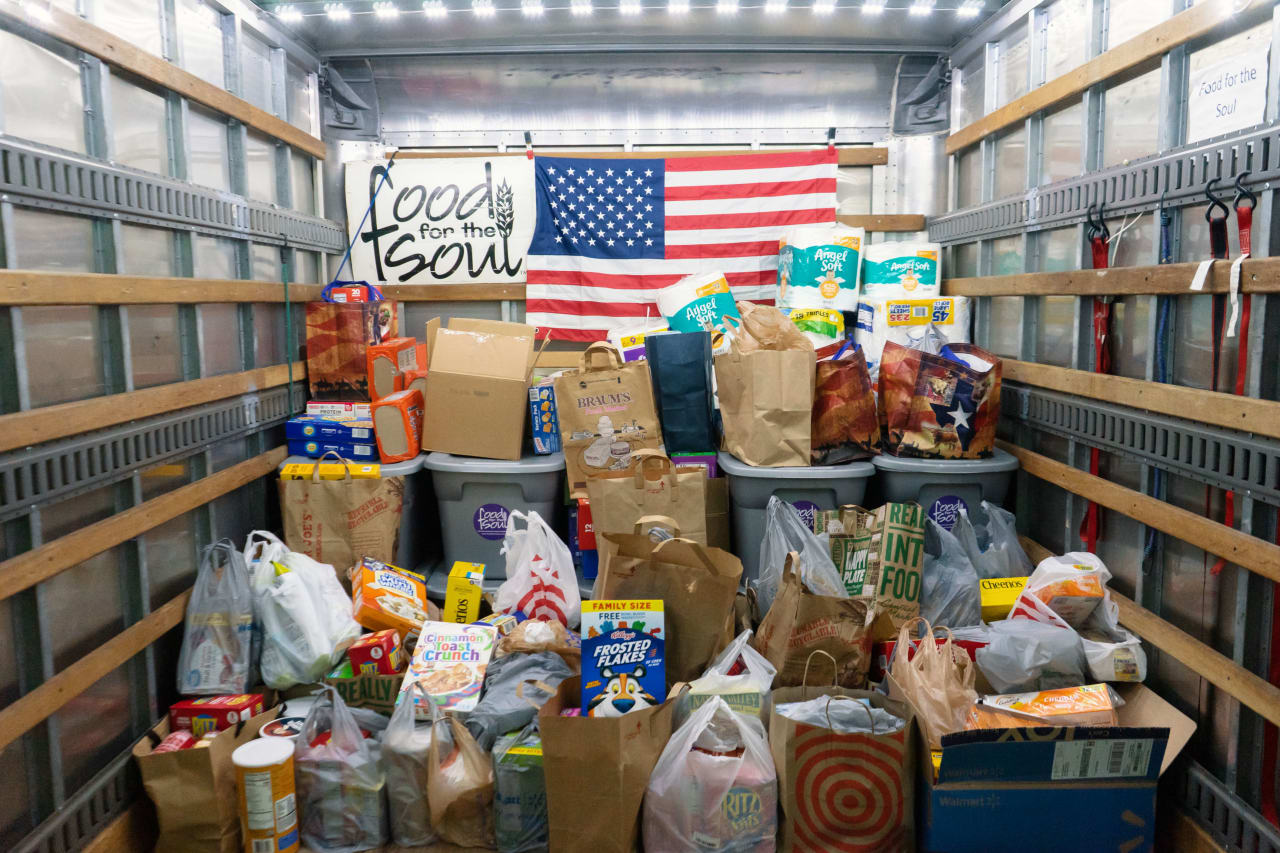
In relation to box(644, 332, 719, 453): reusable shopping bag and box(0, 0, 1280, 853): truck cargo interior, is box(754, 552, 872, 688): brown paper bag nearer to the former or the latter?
box(0, 0, 1280, 853): truck cargo interior

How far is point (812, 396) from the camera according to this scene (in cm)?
335

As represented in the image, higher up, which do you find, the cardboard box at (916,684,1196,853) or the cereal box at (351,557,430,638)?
the cereal box at (351,557,430,638)

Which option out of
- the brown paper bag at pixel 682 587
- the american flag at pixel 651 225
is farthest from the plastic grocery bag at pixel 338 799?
the american flag at pixel 651 225

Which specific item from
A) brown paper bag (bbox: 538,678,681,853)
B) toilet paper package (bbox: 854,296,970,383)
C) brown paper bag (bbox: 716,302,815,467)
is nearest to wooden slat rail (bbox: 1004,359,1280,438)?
toilet paper package (bbox: 854,296,970,383)

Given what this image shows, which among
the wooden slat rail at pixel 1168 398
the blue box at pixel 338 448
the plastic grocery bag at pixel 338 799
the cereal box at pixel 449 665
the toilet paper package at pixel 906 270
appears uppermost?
the toilet paper package at pixel 906 270

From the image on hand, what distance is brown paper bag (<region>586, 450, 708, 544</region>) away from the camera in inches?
121

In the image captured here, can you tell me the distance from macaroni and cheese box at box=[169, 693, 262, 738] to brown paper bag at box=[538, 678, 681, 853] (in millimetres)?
949

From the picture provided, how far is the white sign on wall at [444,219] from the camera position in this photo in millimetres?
4348

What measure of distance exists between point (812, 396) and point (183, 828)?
238 centimetres

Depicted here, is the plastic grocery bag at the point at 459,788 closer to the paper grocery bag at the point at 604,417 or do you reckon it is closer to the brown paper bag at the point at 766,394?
the paper grocery bag at the point at 604,417

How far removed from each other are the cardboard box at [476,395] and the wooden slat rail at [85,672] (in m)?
1.17

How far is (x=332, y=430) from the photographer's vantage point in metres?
3.59

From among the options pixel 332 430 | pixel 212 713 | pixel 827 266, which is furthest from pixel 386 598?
pixel 827 266

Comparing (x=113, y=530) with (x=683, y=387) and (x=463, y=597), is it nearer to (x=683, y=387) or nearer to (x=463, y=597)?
(x=463, y=597)
